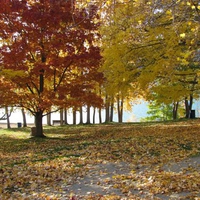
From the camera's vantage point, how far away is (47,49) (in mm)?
14094

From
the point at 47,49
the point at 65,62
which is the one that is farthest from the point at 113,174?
the point at 47,49

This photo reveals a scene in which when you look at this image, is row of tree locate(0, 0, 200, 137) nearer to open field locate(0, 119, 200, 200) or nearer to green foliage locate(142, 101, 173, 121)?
open field locate(0, 119, 200, 200)

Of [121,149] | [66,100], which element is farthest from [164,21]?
[66,100]

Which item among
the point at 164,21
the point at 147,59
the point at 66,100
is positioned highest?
the point at 164,21

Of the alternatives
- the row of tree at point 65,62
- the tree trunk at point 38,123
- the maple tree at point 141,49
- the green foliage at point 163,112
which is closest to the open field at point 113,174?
the maple tree at point 141,49

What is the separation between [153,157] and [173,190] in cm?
285

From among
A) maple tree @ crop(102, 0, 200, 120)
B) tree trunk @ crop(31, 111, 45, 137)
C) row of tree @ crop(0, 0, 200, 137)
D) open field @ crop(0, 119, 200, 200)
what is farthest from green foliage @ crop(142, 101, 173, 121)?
open field @ crop(0, 119, 200, 200)

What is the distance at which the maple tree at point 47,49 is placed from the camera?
13.3 m

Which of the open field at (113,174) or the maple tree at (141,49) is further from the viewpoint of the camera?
the maple tree at (141,49)

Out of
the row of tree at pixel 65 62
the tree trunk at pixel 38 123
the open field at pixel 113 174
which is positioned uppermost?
Result: the row of tree at pixel 65 62

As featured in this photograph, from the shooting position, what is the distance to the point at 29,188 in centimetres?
618

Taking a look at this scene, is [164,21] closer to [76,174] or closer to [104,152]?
[104,152]

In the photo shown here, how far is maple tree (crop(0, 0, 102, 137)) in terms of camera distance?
523 inches

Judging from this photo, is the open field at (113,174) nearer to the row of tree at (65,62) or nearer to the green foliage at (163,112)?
the row of tree at (65,62)
